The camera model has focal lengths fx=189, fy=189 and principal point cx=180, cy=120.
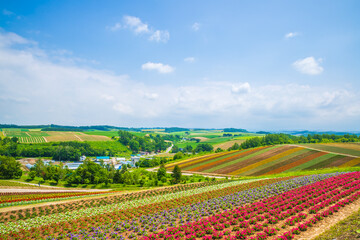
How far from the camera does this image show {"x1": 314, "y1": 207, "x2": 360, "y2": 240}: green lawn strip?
35.7ft

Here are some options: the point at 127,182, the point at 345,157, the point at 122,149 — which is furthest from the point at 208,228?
the point at 122,149

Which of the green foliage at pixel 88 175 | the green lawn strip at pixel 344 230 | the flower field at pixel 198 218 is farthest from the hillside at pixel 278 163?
the green lawn strip at pixel 344 230

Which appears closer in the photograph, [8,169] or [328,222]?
[328,222]

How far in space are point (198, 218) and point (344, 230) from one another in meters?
10.9

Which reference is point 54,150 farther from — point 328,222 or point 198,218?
point 328,222

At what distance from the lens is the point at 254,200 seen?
22047 millimetres

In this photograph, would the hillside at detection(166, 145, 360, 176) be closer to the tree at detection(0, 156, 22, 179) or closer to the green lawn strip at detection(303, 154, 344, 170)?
the green lawn strip at detection(303, 154, 344, 170)

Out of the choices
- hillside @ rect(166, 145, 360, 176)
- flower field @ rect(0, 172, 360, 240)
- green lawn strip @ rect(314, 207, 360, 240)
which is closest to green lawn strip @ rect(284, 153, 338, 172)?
hillside @ rect(166, 145, 360, 176)

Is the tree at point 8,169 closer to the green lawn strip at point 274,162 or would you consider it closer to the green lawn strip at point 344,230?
the green lawn strip at point 274,162

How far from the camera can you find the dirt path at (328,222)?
12703 mm

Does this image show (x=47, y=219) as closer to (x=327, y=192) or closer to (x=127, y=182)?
(x=327, y=192)

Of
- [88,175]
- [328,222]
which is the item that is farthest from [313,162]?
[88,175]

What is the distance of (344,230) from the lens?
1192 cm

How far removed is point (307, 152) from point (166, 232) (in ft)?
223
